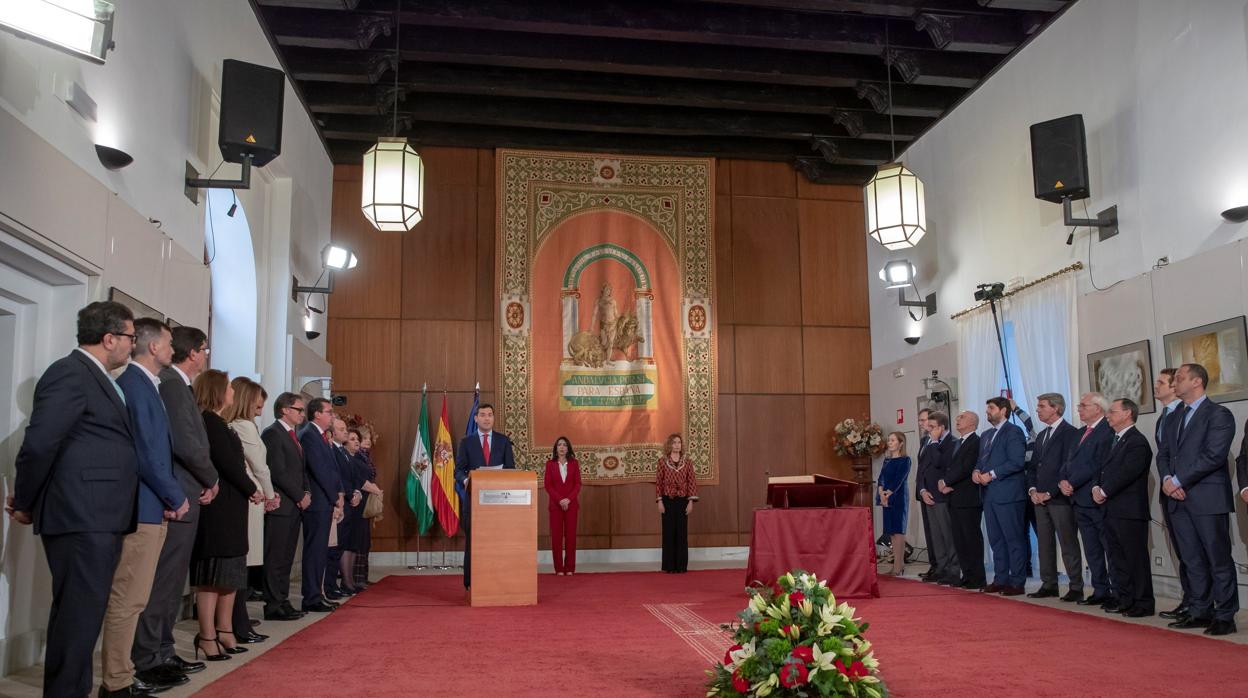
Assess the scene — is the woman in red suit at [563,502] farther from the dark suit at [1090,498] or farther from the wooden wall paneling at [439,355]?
the dark suit at [1090,498]

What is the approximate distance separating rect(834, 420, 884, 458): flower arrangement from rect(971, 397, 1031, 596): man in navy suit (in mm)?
3272

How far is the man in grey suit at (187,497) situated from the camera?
3.53m

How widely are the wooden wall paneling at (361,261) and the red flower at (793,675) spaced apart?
26.8 ft

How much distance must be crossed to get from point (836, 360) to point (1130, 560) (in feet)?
18.2

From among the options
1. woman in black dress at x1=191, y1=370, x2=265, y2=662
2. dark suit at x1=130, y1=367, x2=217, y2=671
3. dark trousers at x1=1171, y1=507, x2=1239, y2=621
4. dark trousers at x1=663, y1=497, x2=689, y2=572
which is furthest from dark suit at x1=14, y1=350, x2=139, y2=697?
dark trousers at x1=663, y1=497, x2=689, y2=572

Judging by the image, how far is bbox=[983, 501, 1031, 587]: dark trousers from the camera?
21.9ft

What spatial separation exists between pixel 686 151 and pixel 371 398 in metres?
4.57

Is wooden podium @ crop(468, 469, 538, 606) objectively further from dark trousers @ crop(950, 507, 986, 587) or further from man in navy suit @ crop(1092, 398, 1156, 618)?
man in navy suit @ crop(1092, 398, 1156, 618)

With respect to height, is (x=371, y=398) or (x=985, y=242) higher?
(x=985, y=242)

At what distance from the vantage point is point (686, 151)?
10719 millimetres

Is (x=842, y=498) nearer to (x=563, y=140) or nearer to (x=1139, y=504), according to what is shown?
(x=1139, y=504)

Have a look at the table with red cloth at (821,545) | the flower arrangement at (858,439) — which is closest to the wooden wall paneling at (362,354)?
the flower arrangement at (858,439)

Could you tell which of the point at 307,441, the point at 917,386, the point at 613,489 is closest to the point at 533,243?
the point at 613,489

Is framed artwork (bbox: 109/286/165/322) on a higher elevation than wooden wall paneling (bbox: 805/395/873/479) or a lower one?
higher
